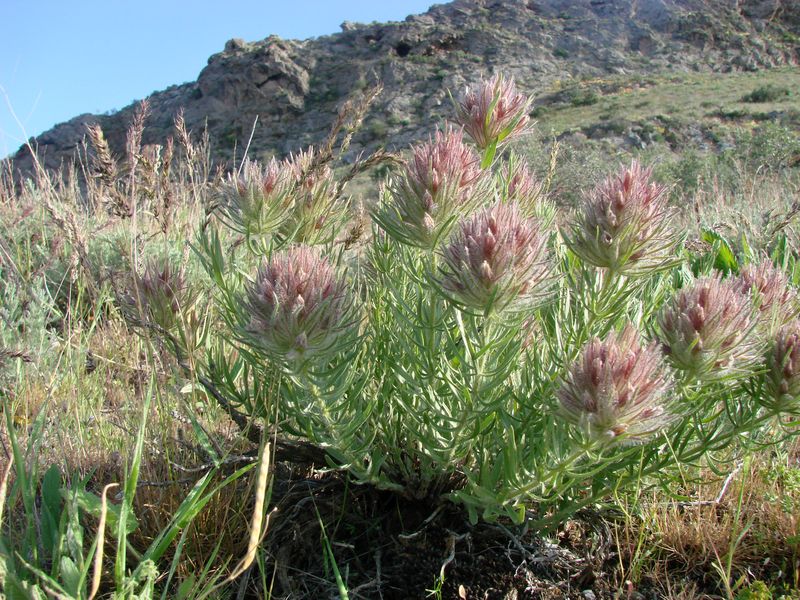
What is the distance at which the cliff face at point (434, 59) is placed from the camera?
165 ft

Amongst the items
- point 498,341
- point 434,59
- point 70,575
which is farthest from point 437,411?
point 434,59

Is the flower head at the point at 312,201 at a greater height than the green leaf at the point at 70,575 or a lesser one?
greater

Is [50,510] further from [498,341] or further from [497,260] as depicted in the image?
[497,260]

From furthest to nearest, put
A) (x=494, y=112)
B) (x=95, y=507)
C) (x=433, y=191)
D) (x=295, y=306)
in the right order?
(x=494, y=112), (x=95, y=507), (x=433, y=191), (x=295, y=306)

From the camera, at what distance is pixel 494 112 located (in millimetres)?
1756

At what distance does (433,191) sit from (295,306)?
17.9 inches

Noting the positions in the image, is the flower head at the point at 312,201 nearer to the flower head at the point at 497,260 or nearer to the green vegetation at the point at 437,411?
the green vegetation at the point at 437,411

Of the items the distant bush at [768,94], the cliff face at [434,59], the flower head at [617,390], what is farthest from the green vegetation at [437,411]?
the cliff face at [434,59]

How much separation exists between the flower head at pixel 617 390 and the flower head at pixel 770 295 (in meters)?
0.57

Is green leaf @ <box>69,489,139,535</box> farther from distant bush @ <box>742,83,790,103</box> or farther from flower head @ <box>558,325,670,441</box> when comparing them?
distant bush @ <box>742,83,790,103</box>

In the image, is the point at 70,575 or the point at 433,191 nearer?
the point at 70,575

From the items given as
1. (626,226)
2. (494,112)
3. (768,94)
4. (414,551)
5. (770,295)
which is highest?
(768,94)

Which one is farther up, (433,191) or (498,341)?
(433,191)

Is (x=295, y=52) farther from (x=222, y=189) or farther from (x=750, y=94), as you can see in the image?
(x=222, y=189)
